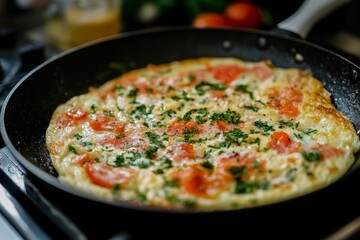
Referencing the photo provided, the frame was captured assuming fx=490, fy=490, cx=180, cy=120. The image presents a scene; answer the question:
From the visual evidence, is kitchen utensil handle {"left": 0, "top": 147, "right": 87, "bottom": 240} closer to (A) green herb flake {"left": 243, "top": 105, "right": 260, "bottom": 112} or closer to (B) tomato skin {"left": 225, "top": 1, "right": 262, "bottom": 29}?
(A) green herb flake {"left": 243, "top": 105, "right": 260, "bottom": 112}

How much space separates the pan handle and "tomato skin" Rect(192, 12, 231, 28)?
1.26ft

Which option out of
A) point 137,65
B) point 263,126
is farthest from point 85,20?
point 263,126

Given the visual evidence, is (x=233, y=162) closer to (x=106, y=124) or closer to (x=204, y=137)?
(x=204, y=137)

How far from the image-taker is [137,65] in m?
2.68

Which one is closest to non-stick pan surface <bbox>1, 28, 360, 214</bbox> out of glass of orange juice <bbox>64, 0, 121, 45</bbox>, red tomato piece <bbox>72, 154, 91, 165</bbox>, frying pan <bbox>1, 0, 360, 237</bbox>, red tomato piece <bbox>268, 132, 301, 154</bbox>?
frying pan <bbox>1, 0, 360, 237</bbox>

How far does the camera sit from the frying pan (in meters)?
1.48

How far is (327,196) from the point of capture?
1630 mm

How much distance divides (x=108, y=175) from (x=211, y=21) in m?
1.48

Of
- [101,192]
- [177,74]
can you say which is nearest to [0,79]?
[177,74]

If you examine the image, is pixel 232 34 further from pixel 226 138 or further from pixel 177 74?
pixel 226 138

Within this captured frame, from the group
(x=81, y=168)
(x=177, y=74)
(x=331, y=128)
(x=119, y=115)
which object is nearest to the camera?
(x=81, y=168)

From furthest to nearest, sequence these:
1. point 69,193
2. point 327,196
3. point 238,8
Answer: point 238,8 < point 327,196 < point 69,193

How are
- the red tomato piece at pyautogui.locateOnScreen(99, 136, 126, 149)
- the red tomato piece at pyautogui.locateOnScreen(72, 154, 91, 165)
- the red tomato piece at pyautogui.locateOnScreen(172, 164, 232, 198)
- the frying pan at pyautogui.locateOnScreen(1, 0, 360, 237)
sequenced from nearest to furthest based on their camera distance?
the frying pan at pyautogui.locateOnScreen(1, 0, 360, 237)
the red tomato piece at pyautogui.locateOnScreen(172, 164, 232, 198)
the red tomato piece at pyautogui.locateOnScreen(72, 154, 91, 165)
the red tomato piece at pyautogui.locateOnScreen(99, 136, 126, 149)

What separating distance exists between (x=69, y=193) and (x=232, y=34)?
147 centimetres
